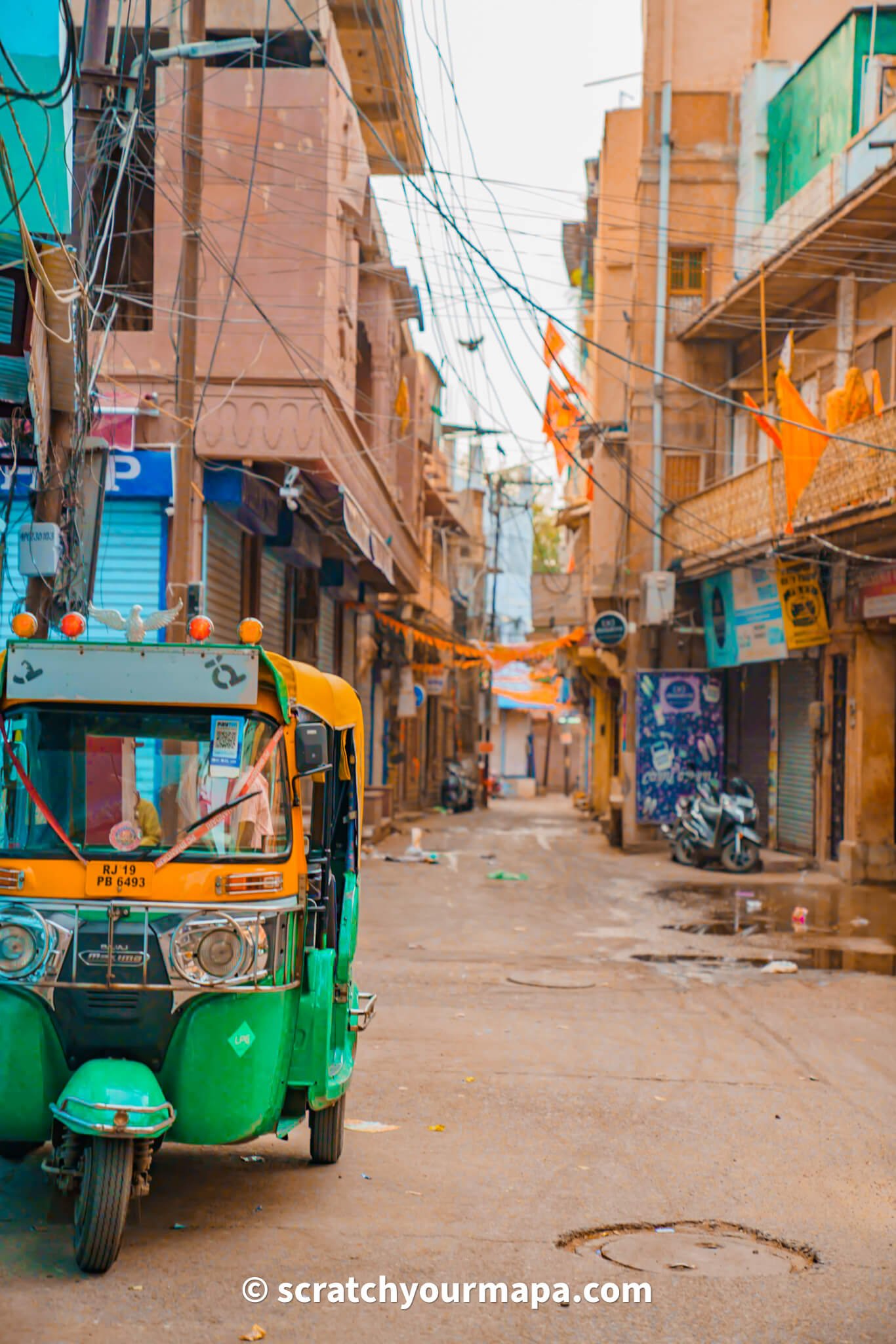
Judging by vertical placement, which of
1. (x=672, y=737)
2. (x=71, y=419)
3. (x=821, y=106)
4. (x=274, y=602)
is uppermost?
(x=821, y=106)

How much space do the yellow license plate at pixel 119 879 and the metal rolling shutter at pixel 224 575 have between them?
36.7 feet

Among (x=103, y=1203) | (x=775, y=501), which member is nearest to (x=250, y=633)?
(x=103, y=1203)

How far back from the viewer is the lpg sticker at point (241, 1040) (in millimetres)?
5184

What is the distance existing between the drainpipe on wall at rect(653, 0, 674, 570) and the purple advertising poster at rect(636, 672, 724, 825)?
2354 mm

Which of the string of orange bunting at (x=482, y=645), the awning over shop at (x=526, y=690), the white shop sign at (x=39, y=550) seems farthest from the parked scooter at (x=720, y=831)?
the awning over shop at (x=526, y=690)

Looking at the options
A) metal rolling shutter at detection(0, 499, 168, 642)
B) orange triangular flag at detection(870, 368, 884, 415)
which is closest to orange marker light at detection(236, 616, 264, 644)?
metal rolling shutter at detection(0, 499, 168, 642)

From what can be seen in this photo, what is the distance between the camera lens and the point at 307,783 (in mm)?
7570

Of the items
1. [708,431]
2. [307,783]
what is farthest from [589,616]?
[307,783]

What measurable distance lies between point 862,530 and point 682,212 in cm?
1127

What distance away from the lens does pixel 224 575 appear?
17938mm

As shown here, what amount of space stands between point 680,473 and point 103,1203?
2387 cm

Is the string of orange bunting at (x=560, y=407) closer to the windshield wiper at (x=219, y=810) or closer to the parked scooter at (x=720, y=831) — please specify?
the parked scooter at (x=720, y=831)

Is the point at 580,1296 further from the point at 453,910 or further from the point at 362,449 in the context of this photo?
the point at 362,449

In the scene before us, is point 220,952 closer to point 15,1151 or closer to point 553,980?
point 15,1151
